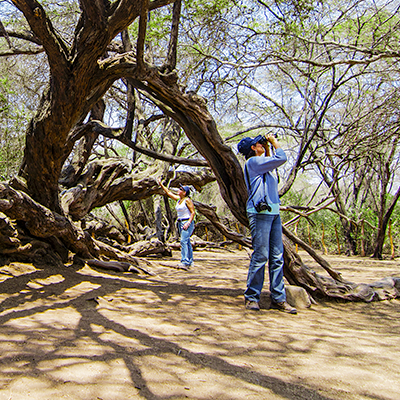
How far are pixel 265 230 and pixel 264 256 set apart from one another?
252 millimetres

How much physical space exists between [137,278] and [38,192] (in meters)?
1.73

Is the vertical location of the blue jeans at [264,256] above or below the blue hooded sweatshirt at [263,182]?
below

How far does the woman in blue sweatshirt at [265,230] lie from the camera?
3334 mm

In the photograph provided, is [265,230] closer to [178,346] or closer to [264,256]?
[264,256]

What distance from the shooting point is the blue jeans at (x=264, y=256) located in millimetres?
3332

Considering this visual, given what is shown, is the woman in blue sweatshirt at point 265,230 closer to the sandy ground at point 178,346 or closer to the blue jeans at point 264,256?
the blue jeans at point 264,256

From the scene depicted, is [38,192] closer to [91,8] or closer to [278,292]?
[91,8]

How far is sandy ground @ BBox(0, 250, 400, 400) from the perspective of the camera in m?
1.55

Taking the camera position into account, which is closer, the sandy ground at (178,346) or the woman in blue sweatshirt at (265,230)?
the sandy ground at (178,346)

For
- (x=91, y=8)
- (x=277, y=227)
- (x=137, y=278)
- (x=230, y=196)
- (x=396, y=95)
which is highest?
(x=396, y=95)

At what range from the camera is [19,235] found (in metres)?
4.02

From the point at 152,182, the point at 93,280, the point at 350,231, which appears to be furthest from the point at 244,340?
the point at 350,231

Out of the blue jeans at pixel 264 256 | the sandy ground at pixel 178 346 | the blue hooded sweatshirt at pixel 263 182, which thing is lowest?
the sandy ground at pixel 178 346

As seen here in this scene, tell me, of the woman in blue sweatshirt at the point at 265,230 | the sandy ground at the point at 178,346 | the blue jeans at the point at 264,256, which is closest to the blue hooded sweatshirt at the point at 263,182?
the woman in blue sweatshirt at the point at 265,230
